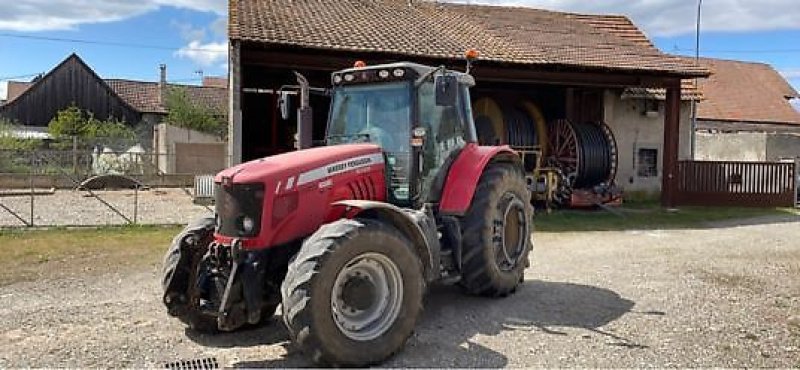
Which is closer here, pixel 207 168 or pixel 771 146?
pixel 771 146

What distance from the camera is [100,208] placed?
1723cm

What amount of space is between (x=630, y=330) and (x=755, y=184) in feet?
51.8

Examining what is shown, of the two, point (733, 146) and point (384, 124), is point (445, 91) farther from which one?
point (733, 146)

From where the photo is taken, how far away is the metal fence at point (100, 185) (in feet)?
50.5

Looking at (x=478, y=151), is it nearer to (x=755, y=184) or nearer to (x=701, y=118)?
(x=755, y=184)

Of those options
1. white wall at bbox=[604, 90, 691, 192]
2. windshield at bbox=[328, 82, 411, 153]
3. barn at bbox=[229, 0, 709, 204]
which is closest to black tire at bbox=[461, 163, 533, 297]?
windshield at bbox=[328, 82, 411, 153]

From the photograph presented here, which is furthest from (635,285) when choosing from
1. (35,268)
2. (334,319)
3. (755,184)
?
(755,184)

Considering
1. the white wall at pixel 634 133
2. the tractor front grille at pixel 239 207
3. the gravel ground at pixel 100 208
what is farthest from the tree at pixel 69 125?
the tractor front grille at pixel 239 207

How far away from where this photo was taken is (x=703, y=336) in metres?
5.95

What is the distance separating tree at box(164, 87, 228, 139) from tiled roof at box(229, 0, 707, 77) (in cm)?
1737

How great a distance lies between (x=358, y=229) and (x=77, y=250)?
23.3 ft

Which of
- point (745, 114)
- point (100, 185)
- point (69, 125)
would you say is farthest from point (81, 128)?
point (745, 114)

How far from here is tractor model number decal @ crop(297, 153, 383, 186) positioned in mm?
5324

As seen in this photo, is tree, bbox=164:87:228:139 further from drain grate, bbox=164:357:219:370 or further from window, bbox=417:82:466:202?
drain grate, bbox=164:357:219:370
